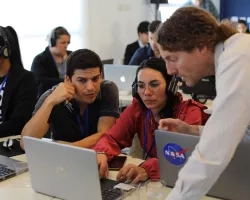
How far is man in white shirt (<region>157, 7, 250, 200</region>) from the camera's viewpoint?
1.05 meters

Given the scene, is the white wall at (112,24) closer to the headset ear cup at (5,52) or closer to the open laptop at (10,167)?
the headset ear cup at (5,52)

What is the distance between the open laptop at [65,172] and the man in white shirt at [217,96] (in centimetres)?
36

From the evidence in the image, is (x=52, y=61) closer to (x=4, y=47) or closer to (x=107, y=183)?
(x=4, y=47)

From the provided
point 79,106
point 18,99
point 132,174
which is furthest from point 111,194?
point 18,99

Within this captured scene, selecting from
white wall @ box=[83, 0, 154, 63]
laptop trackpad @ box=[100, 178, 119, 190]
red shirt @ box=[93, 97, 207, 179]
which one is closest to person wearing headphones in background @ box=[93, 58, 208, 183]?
red shirt @ box=[93, 97, 207, 179]

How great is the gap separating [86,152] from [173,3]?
6.08 m

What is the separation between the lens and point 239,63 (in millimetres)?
1072

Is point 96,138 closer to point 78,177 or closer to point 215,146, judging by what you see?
point 78,177

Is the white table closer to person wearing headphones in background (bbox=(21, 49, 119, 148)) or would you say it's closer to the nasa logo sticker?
the nasa logo sticker

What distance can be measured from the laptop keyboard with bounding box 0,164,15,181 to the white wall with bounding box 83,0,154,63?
13.4 feet

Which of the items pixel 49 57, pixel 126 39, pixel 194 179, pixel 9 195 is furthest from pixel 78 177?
pixel 126 39

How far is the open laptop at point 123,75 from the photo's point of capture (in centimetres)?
366

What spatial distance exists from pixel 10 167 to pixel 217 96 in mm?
1107

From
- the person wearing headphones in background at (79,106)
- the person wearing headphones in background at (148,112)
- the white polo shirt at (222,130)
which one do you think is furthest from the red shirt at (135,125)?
the white polo shirt at (222,130)
